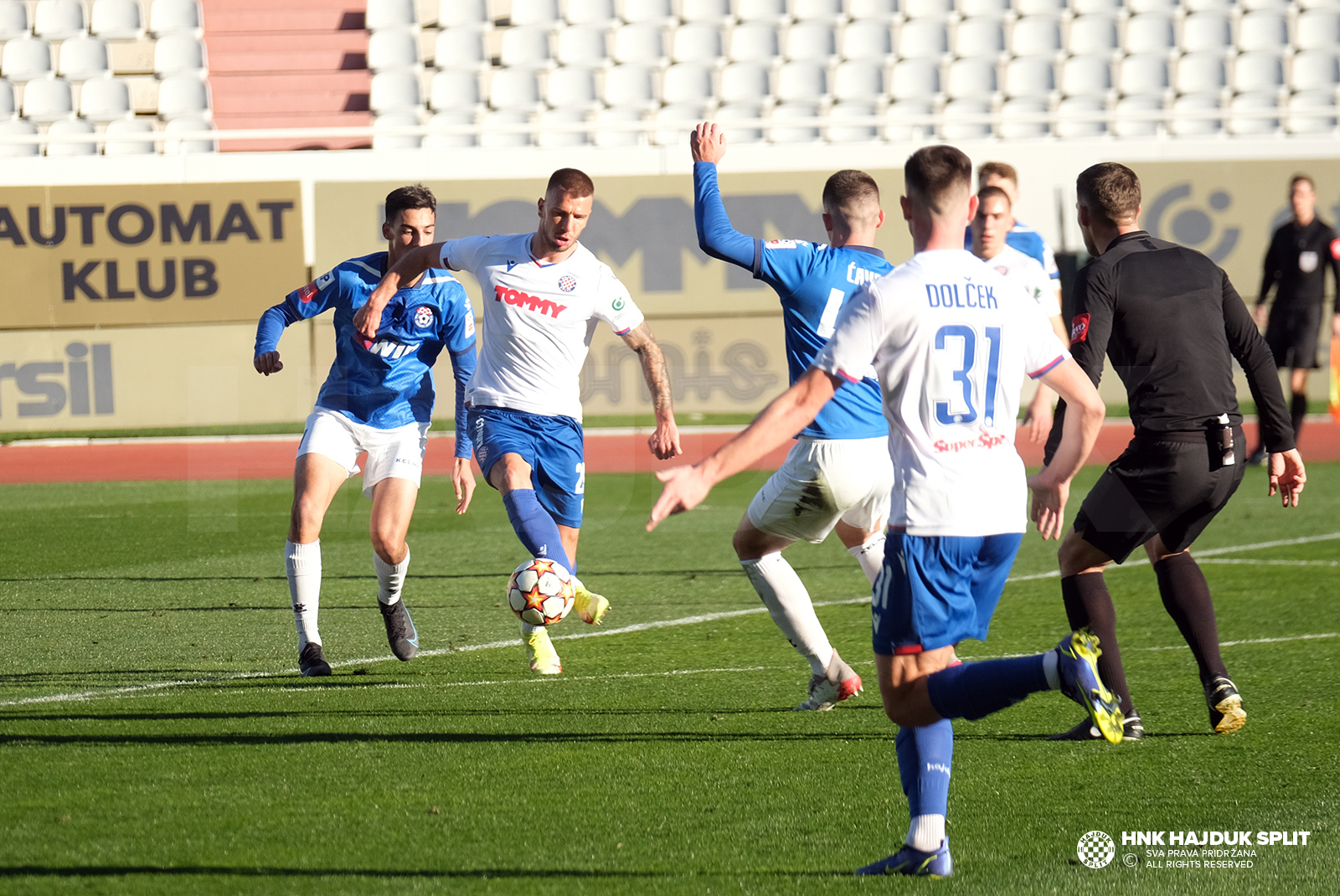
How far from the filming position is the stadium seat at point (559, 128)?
19453 mm

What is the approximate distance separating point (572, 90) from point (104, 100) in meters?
6.61

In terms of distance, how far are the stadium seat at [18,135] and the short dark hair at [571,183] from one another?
50.3 feet

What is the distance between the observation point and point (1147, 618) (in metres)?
8.07

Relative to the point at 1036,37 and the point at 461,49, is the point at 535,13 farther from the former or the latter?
the point at 1036,37

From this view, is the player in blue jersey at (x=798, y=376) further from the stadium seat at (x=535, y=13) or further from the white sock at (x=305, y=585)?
the stadium seat at (x=535, y=13)

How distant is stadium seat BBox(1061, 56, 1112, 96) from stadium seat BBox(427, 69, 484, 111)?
8.50 meters

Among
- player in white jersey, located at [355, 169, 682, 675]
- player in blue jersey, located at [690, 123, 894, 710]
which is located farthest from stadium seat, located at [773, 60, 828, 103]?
player in blue jersey, located at [690, 123, 894, 710]

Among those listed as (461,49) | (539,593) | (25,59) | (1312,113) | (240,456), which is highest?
(461,49)

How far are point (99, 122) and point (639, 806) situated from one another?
1904 centimetres

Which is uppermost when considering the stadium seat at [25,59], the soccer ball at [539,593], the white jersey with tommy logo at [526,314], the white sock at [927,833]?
the stadium seat at [25,59]

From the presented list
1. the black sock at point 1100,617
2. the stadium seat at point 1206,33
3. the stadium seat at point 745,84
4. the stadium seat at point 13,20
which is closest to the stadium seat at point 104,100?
the stadium seat at point 13,20

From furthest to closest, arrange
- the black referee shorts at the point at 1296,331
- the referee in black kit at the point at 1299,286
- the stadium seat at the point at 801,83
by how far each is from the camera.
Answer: the stadium seat at the point at 801,83 → the black referee shorts at the point at 1296,331 → the referee in black kit at the point at 1299,286

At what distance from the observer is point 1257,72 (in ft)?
71.3

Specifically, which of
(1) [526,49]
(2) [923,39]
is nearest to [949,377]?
(1) [526,49]
